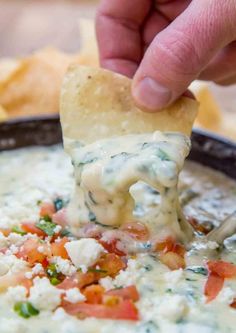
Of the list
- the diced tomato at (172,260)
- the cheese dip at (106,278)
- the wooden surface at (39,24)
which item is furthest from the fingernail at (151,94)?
the wooden surface at (39,24)

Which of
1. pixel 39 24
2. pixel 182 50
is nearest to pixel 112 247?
pixel 182 50

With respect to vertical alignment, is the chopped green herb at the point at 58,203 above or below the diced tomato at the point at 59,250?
below

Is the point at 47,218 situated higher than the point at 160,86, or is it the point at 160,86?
the point at 160,86

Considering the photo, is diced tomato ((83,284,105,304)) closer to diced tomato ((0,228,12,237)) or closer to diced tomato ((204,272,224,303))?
diced tomato ((204,272,224,303))

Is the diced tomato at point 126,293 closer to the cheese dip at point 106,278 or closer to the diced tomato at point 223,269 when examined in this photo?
the cheese dip at point 106,278

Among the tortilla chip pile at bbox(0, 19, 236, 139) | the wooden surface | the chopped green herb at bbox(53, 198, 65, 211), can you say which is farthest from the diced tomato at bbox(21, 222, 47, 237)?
the wooden surface

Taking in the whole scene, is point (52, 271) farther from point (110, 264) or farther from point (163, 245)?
point (163, 245)

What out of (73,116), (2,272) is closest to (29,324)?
(2,272)

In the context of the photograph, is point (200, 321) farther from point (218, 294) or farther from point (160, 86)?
point (160, 86)
